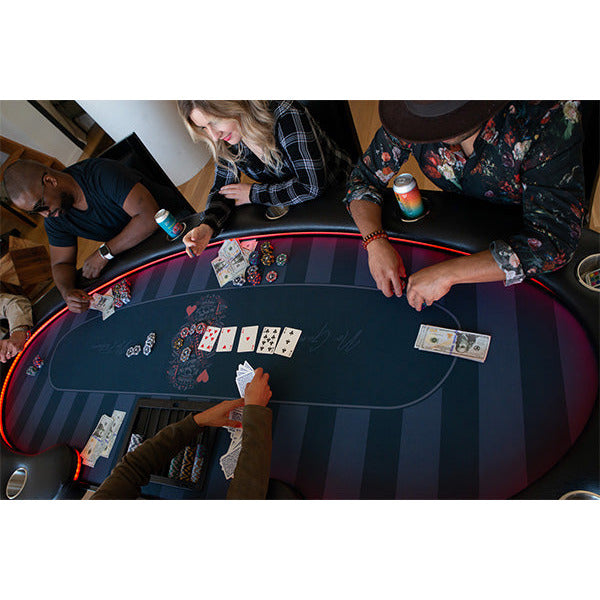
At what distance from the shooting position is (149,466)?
5.69ft

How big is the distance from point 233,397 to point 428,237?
3.51 ft

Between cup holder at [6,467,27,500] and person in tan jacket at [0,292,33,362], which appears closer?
cup holder at [6,467,27,500]

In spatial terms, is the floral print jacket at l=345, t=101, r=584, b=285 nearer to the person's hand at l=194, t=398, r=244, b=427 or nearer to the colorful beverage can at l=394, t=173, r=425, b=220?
the colorful beverage can at l=394, t=173, r=425, b=220

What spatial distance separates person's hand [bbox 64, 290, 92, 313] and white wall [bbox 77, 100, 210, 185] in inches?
89.5

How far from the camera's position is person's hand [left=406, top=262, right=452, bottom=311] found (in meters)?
1.59

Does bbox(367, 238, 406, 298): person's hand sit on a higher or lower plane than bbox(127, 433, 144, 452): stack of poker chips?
higher

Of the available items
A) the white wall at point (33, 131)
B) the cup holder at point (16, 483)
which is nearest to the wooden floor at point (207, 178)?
the white wall at point (33, 131)

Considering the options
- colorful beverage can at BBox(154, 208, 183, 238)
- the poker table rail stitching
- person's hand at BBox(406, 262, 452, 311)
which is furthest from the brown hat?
colorful beverage can at BBox(154, 208, 183, 238)

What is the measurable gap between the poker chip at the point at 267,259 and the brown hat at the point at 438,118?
908 mm

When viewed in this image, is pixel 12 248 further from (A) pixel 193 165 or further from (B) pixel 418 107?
(B) pixel 418 107

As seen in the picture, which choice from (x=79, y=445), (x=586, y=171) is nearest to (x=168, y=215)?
(x=79, y=445)

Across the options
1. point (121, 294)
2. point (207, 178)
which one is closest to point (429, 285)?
point (121, 294)

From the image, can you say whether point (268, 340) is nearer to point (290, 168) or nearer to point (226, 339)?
point (226, 339)

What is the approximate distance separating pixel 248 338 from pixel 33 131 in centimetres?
496
